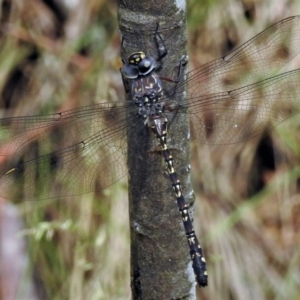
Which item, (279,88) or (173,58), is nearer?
(173,58)

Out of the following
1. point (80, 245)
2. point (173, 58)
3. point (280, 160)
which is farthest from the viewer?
point (280, 160)

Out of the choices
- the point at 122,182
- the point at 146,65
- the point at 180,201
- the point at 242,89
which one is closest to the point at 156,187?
the point at 180,201

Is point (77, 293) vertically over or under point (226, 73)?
under

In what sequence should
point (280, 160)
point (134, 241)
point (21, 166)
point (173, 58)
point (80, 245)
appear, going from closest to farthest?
point (173, 58) → point (134, 241) → point (21, 166) → point (80, 245) → point (280, 160)

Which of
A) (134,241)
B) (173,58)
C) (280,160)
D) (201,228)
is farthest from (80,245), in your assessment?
(173,58)

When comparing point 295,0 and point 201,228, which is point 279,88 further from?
point 295,0

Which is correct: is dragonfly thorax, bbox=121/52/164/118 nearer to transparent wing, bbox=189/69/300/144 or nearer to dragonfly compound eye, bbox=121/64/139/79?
dragonfly compound eye, bbox=121/64/139/79

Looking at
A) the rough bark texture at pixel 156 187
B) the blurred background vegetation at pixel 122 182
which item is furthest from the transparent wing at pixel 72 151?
the blurred background vegetation at pixel 122 182
